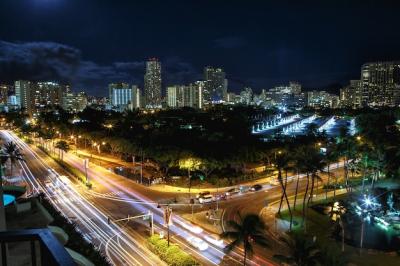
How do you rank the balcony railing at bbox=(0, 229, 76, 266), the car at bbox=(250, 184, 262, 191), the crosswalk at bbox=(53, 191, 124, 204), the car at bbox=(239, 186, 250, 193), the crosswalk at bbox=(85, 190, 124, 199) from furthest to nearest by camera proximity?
1. the car at bbox=(250, 184, 262, 191)
2. the car at bbox=(239, 186, 250, 193)
3. the crosswalk at bbox=(85, 190, 124, 199)
4. the crosswalk at bbox=(53, 191, 124, 204)
5. the balcony railing at bbox=(0, 229, 76, 266)

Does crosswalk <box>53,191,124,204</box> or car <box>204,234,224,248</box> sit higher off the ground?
crosswalk <box>53,191,124,204</box>

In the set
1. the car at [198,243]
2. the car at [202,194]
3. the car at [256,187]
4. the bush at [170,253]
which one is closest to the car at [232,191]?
the car at [256,187]

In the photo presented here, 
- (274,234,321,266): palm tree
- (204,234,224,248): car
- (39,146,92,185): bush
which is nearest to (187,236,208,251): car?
(204,234,224,248): car

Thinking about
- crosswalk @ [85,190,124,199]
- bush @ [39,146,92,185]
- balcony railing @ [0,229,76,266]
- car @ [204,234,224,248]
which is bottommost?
car @ [204,234,224,248]

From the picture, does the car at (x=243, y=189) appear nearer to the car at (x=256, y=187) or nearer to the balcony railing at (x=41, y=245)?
the car at (x=256, y=187)

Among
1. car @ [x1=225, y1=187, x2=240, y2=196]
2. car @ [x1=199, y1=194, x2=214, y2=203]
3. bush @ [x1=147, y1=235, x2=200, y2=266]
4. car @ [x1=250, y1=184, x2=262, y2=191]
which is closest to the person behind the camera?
bush @ [x1=147, y1=235, x2=200, y2=266]

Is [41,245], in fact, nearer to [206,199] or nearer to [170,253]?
[170,253]

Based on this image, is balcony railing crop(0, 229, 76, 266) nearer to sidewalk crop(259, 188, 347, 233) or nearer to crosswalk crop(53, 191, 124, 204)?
sidewalk crop(259, 188, 347, 233)
